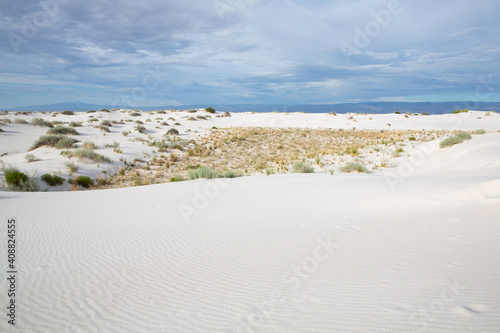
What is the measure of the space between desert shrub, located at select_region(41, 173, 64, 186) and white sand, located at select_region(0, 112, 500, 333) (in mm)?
3995

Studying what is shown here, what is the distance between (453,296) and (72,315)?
3108mm

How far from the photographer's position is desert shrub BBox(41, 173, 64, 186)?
9.93 meters

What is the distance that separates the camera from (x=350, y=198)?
635 cm

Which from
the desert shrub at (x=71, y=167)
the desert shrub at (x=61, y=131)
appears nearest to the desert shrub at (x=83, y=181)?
the desert shrub at (x=71, y=167)

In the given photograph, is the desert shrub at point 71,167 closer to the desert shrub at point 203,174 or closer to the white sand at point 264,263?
the desert shrub at point 203,174

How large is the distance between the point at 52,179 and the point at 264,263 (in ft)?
33.9

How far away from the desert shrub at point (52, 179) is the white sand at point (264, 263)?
3995mm

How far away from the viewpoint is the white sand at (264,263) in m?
2.07

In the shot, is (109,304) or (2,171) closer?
(109,304)

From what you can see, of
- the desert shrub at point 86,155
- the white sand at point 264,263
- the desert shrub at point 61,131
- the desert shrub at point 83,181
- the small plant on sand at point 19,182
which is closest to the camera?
the white sand at point 264,263

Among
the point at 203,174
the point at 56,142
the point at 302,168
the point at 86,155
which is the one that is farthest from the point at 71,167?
the point at 302,168

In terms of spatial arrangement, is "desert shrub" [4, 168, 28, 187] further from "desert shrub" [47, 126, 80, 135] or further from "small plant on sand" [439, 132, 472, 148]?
"small plant on sand" [439, 132, 472, 148]

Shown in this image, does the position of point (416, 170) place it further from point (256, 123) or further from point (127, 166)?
point (256, 123)

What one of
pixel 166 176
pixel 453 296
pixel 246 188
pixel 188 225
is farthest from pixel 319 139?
pixel 453 296
